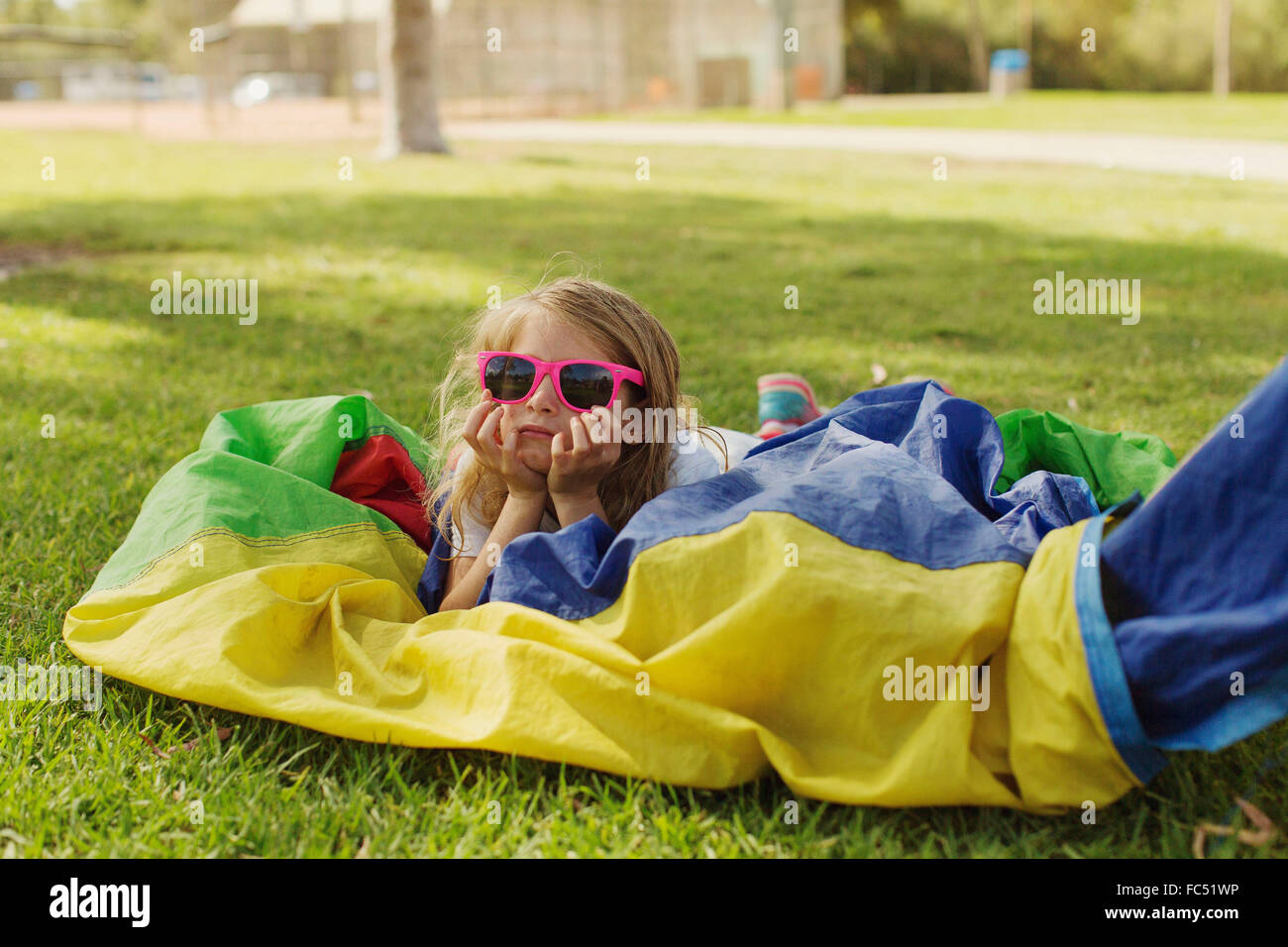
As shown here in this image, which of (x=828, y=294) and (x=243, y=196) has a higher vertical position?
(x=243, y=196)

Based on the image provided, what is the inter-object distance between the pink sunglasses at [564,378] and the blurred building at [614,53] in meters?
23.9

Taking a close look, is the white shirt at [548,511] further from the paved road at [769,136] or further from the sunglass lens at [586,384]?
the paved road at [769,136]

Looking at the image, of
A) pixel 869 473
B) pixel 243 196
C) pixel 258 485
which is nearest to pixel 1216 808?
pixel 869 473

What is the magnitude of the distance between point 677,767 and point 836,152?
14192mm

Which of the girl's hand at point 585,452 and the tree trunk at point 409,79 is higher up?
the tree trunk at point 409,79

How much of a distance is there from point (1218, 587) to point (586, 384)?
1.31 metres

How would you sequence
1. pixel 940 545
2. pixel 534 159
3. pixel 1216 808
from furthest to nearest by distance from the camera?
pixel 534 159 < pixel 940 545 < pixel 1216 808

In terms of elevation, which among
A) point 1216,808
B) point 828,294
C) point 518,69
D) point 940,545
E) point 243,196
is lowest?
point 1216,808

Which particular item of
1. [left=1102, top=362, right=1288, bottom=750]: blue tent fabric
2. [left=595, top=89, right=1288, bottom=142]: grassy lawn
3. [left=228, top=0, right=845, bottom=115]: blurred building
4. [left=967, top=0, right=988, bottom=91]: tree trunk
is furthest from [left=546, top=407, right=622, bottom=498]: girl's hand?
[left=967, top=0, right=988, bottom=91]: tree trunk

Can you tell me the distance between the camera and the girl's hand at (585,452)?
2445 mm

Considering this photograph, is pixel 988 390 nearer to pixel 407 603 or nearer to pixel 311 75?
pixel 407 603

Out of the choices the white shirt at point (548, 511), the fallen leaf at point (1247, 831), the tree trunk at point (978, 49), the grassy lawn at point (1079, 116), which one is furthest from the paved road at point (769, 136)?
the tree trunk at point (978, 49)

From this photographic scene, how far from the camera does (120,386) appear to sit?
16.1ft

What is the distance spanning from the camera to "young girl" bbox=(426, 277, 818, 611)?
8.27 feet
